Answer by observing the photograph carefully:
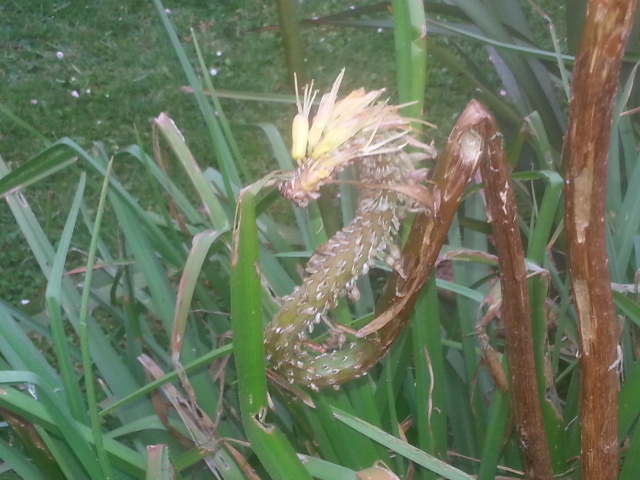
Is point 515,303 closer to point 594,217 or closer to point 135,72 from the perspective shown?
point 594,217

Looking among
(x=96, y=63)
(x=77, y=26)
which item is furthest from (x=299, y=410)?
(x=77, y=26)

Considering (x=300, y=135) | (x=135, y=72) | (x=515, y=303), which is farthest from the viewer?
(x=135, y=72)

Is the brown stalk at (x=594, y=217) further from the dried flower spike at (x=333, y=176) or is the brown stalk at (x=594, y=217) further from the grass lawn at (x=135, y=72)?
the grass lawn at (x=135, y=72)

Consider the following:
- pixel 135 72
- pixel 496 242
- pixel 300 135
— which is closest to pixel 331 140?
pixel 300 135

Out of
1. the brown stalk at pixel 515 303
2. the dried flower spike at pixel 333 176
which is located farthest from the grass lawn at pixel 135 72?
the dried flower spike at pixel 333 176

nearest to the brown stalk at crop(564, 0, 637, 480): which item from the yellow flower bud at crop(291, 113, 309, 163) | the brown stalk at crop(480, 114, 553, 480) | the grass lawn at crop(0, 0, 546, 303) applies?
the brown stalk at crop(480, 114, 553, 480)

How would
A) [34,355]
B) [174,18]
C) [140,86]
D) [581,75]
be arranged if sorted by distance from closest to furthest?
[581,75], [34,355], [140,86], [174,18]

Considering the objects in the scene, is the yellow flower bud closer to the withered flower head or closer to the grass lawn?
the withered flower head

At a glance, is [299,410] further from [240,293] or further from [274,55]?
[274,55]
